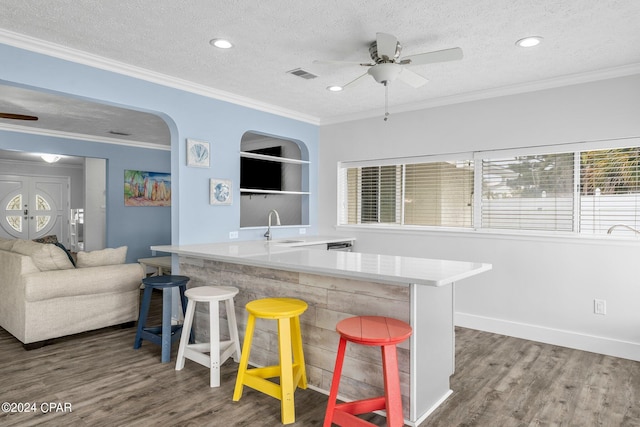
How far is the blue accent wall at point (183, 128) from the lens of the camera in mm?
3008

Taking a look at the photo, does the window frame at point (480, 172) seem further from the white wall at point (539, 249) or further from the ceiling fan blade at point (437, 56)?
the ceiling fan blade at point (437, 56)

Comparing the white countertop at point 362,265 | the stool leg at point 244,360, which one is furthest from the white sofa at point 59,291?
the stool leg at point 244,360

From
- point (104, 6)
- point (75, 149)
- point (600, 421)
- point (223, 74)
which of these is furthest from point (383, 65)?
point (75, 149)

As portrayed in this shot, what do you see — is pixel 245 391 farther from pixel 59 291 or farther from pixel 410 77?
pixel 410 77

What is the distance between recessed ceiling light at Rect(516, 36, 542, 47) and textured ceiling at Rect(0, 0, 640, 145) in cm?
5

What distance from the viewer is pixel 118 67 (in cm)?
335

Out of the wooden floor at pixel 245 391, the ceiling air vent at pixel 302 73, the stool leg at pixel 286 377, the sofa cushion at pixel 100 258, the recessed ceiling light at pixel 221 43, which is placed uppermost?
the ceiling air vent at pixel 302 73

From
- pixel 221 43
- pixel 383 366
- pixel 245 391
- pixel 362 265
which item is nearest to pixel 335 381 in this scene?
pixel 383 366

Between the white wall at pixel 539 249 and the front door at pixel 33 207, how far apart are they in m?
8.82

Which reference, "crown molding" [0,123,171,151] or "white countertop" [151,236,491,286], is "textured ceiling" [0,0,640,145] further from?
"crown molding" [0,123,171,151]

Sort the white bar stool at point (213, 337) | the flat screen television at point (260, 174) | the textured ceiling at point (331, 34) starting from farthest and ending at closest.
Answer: the flat screen television at point (260, 174) < the white bar stool at point (213, 337) < the textured ceiling at point (331, 34)

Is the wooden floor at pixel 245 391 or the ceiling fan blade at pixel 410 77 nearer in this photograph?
the wooden floor at pixel 245 391

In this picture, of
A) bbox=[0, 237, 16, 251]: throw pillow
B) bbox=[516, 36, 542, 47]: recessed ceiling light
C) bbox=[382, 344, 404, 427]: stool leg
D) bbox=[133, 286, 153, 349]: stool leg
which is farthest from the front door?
bbox=[516, 36, 542, 47]: recessed ceiling light

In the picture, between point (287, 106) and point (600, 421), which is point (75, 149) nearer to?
point (287, 106)
